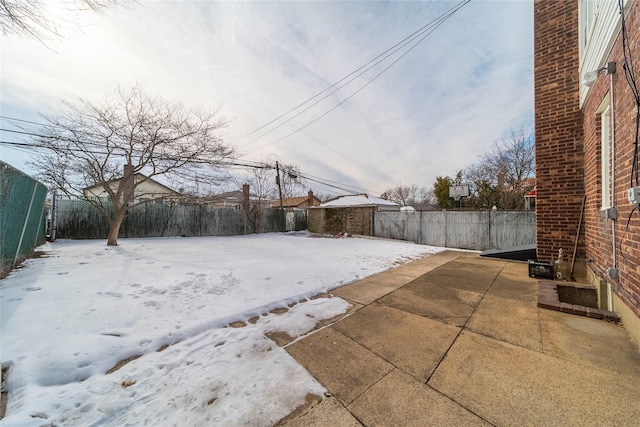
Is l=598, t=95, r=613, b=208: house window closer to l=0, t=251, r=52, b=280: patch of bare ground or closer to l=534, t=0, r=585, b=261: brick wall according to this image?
l=534, t=0, r=585, b=261: brick wall

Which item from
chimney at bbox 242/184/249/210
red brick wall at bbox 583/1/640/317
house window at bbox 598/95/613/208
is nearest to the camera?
red brick wall at bbox 583/1/640/317

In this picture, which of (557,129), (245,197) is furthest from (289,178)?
(557,129)

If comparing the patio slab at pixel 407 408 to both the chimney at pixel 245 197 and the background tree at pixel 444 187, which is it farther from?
the background tree at pixel 444 187

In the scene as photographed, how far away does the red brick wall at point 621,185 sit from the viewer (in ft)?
7.12

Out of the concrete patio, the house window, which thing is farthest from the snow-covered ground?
the house window

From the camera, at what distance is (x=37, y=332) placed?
2328 millimetres

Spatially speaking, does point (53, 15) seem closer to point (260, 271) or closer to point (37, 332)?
point (37, 332)

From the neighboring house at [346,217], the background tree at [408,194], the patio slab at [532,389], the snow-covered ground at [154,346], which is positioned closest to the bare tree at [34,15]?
the snow-covered ground at [154,346]

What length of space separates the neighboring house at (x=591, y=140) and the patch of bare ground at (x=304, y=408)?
9.58ft

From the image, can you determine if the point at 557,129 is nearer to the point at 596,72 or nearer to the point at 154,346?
the point at 596,72

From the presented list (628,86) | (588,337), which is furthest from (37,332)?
(628,86)

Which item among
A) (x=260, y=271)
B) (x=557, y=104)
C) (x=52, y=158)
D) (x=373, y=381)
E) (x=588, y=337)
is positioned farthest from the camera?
(x=52, y=158)

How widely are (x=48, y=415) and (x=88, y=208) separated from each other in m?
12.3

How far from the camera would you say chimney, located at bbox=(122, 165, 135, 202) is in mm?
8005
